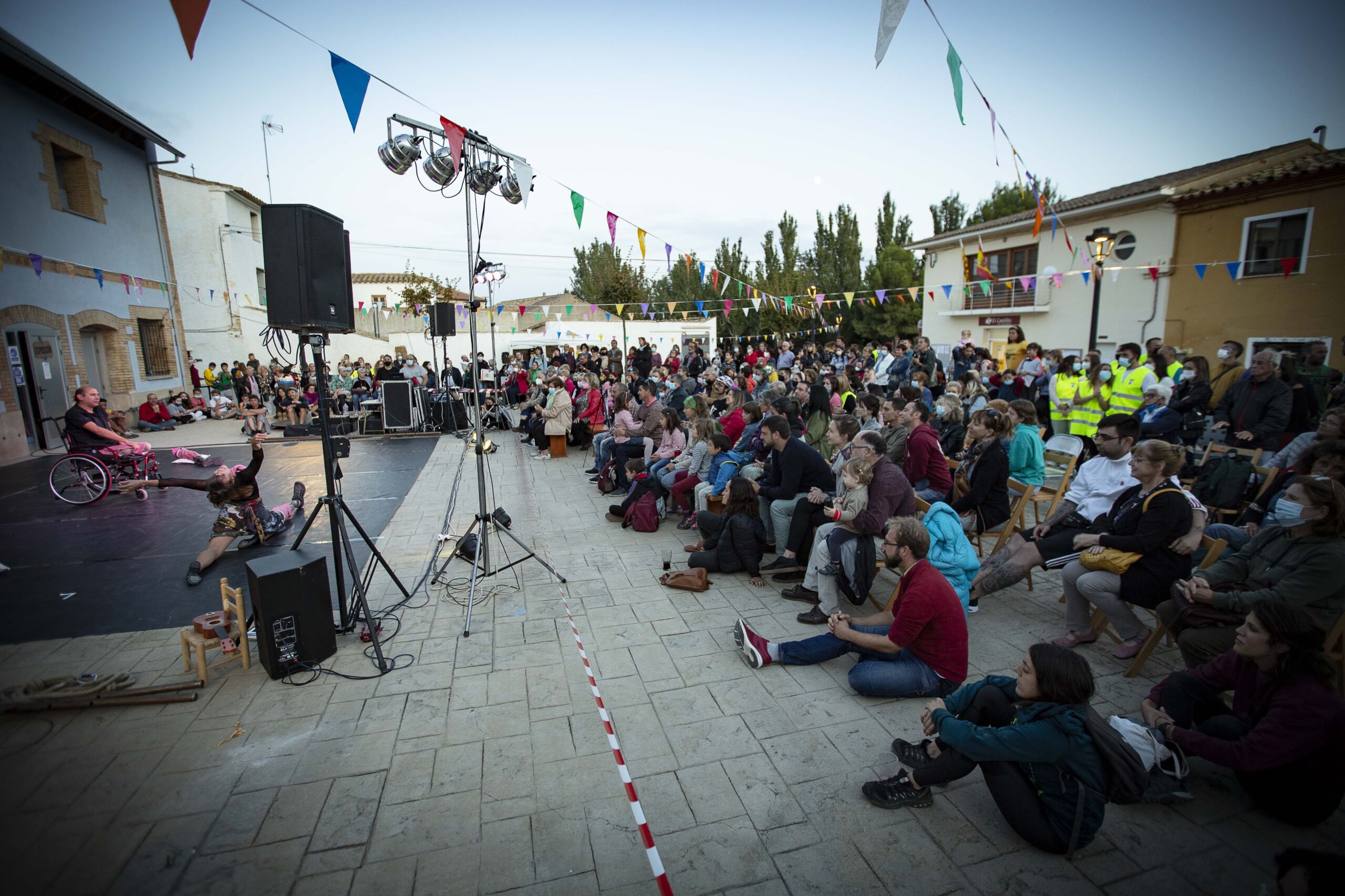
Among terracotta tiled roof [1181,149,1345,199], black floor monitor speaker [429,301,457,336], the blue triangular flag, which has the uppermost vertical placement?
terracotta tiled roof [1181,149,1345,199]

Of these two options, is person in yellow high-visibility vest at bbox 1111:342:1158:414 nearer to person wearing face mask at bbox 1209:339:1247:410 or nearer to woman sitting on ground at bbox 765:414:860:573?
person wearing face mask at bbox 1209:339:1247:410

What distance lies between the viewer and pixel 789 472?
495 cm

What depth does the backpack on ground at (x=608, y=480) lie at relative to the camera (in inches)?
311

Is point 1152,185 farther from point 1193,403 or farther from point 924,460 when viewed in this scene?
point 924,460

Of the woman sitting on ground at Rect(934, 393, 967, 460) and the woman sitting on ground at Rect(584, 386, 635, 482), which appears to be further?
the woman sitting on ground at Rect(584, 386, 635, 482)

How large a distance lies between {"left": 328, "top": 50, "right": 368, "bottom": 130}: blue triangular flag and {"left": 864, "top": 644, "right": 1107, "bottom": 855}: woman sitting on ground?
206 inches

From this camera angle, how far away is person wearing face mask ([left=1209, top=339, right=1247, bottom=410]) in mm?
6594

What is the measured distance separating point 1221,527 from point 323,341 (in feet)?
19.5

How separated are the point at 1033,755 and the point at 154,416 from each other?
18.6 metres

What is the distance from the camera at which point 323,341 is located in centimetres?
373

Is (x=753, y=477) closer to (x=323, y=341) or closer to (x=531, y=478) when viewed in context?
(x=323, y=341)

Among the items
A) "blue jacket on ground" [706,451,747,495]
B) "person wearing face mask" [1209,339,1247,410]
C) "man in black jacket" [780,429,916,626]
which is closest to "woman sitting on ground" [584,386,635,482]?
"blue jacket on ground" [706,451,747,495]

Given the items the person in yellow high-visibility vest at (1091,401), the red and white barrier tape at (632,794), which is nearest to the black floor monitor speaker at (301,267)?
the red and white barrier tape at (632,794)

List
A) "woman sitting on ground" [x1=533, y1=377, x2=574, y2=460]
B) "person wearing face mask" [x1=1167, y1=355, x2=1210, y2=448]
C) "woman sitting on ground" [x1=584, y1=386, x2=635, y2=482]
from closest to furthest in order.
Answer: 1. "person wearing face mask" [x1=1167, y1=355, x2=1210, y2=448]
2. "woman sitting on ground" [x1=584, y1=386, x2=635, y2=482]
3. "woman sitting on ground" [x1=533, y1=377, x2=574, y2=460]
